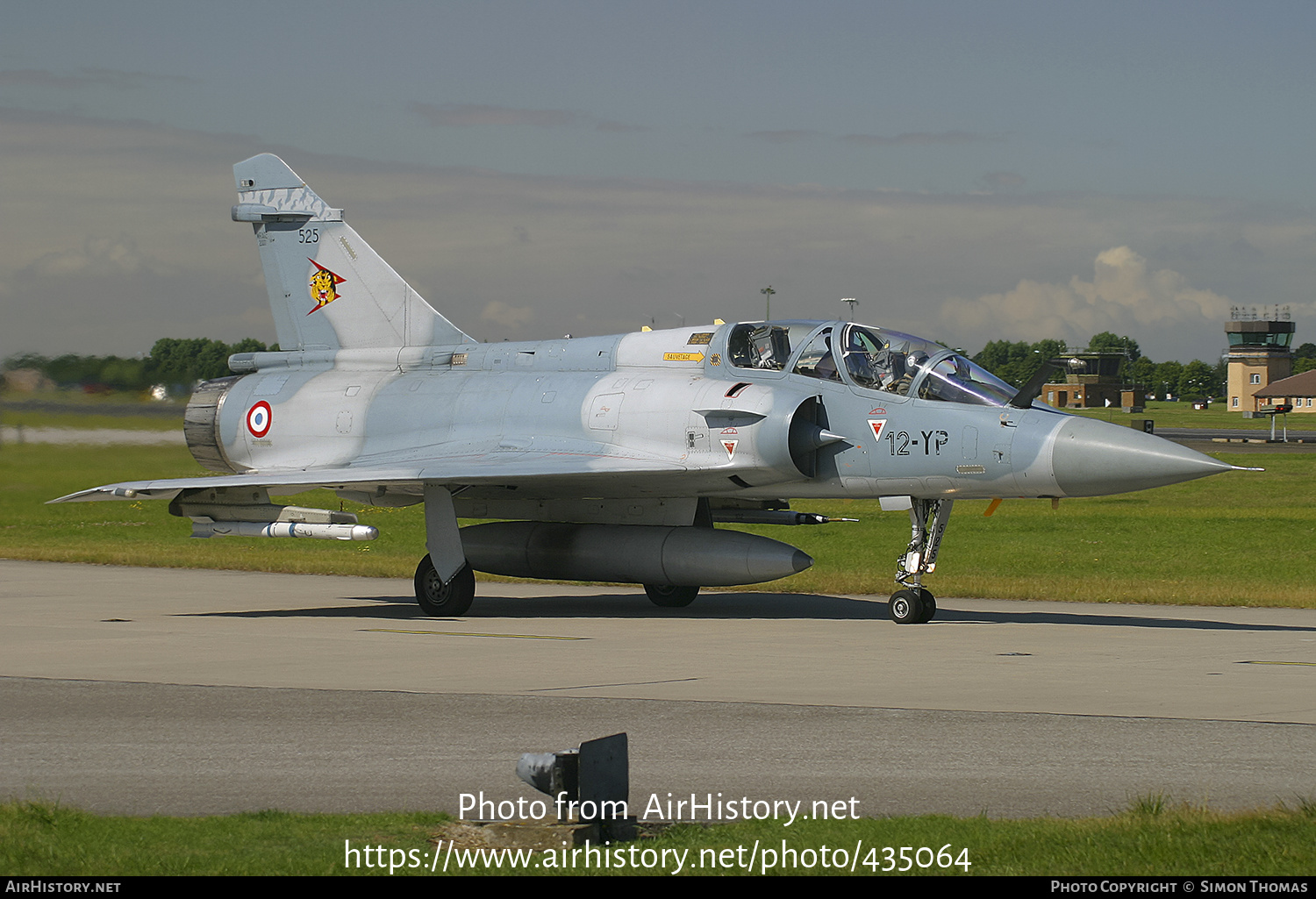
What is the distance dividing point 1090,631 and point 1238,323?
15886cm

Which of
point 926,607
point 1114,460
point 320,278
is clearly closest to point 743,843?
point 1114,460

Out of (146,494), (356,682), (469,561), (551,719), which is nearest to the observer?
(551,719)

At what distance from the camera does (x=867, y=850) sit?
5.83 meters

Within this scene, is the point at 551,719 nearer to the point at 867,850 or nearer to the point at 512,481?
the point at 867,850

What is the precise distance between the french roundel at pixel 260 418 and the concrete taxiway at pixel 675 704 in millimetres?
2864

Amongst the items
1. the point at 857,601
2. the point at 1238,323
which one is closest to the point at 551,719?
the point at 857,601

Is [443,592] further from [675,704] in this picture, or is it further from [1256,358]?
[1256,358]

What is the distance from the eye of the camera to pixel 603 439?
17.2m

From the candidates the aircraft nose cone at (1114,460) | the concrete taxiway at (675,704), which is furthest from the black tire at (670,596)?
the aircraft nose cone at (1114,460)

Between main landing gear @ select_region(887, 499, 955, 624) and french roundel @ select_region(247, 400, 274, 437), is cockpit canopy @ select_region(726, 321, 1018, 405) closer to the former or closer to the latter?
main landing gear @ select_region(887, 499, 955, 624)

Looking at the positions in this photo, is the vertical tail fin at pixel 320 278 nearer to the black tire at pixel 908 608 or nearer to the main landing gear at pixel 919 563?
the main landing gear at pixel 919 563

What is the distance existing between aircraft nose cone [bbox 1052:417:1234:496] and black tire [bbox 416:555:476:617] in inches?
275

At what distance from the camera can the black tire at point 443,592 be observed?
17359 mm

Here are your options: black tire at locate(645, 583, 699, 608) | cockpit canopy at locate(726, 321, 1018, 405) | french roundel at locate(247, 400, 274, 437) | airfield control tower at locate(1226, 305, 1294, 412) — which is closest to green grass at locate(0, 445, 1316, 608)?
french roundel at locate(247, 400, 274, 437)
